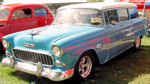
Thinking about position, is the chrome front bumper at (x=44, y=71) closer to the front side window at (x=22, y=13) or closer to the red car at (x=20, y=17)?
the red car at (x=20, y=17)

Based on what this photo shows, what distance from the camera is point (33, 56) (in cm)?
344

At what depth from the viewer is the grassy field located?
3664mm

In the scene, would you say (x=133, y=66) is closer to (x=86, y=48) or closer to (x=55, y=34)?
(x=86, y=48)

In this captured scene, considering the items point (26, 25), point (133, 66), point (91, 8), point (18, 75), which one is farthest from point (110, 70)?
point (26, 25)

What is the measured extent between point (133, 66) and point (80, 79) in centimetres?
177

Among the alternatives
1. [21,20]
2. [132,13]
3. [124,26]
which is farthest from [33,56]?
[132,13]

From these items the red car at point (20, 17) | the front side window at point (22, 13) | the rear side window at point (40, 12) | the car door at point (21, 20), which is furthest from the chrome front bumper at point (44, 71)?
the rear side window at point (40, 12)

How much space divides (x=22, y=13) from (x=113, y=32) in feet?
12.0

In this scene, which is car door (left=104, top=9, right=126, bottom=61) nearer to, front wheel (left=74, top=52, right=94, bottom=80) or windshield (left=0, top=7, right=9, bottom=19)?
front wheel (left=74, top=52, right=94, bottom=80)

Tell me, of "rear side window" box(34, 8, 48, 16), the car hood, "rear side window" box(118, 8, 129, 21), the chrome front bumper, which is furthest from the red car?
"rear side window" box(118, 8, 129, 21)

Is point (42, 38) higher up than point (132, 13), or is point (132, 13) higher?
point (132, 13)

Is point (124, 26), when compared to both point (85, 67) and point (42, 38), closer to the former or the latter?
point (85, 67)

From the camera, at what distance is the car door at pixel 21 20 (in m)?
6.05

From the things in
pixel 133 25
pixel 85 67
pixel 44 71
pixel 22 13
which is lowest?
pixel 85 67
